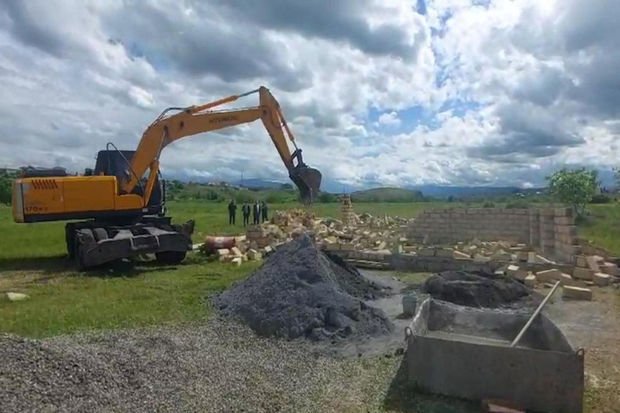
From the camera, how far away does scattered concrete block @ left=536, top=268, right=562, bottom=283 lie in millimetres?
10281

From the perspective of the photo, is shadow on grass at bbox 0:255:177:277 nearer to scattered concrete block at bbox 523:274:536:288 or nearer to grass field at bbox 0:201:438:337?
grass field at bbox 0:201:438:337

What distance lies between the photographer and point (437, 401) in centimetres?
482

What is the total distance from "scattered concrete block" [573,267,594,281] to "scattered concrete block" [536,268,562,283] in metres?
0.36

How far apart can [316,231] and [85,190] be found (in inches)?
308

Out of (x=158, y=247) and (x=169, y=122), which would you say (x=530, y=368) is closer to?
(x=158, y=247)

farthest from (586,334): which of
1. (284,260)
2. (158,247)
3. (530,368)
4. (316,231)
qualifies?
(316,231)

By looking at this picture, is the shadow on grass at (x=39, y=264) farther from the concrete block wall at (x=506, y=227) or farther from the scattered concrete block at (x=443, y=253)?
the concrete block wall at (x=506, y=227)

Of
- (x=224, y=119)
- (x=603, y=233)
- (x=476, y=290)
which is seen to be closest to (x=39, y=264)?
(x=224, y=119)

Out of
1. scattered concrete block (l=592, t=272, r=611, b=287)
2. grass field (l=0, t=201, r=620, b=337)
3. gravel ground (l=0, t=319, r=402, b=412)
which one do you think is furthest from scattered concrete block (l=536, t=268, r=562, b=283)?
grass field (l=0, t=201, r=620, b=337)

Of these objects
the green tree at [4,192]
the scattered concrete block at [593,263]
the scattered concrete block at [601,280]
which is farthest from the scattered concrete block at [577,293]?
the green tree at [4,192]

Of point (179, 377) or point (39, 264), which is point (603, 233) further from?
point (179, 377)

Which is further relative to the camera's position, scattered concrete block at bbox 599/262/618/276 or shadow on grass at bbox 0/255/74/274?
shadow on grass at bbox 0/255/74/274

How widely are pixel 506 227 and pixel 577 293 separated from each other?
627 centimetres

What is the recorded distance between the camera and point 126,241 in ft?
38.1
